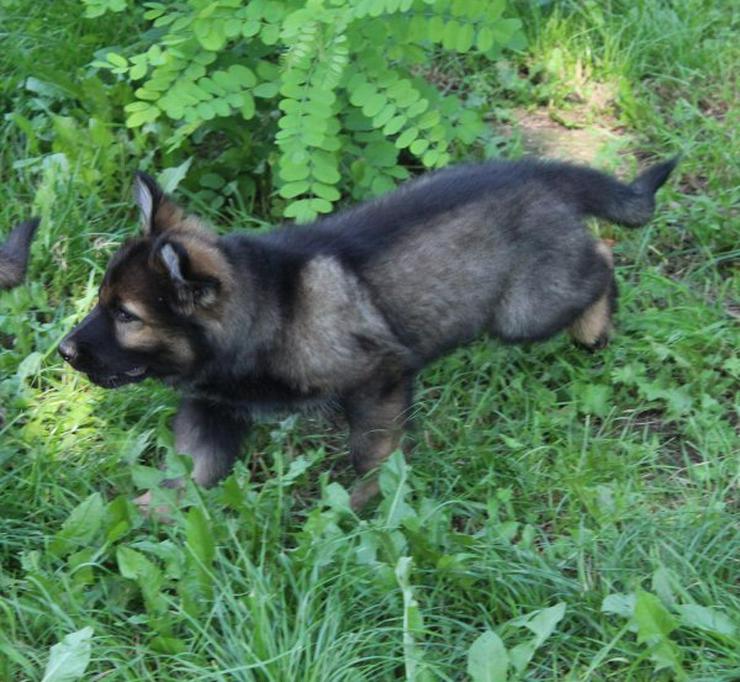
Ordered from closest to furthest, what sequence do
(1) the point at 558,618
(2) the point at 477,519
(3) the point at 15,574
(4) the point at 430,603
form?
(1) the point at 558,618 → (4) the point at 430,603 → (3) the point at 15,574 → (2) the point at 477,519

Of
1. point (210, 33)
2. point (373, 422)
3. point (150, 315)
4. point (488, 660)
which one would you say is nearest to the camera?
point (488, 660)

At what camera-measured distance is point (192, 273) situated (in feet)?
12.8

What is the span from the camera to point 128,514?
388 cm

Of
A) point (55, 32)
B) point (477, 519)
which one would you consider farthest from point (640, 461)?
point (55, 32)

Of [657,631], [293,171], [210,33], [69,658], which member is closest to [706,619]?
[657,631]

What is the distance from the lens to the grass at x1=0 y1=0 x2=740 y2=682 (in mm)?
3447

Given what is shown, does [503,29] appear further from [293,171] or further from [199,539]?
[199,539]

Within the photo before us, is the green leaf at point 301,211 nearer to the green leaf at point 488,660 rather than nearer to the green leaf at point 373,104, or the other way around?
the green leaf at point 373,104

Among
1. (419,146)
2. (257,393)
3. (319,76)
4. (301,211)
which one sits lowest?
(257,393)

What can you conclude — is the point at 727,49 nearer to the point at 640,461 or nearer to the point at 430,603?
the point at 640,461

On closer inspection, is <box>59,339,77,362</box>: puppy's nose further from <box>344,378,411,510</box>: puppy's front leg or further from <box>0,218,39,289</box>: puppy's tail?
<box>344,378,411,510</box>: puppy's front leg

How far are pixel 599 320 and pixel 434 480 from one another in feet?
3.48

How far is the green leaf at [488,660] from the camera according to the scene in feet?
10.7

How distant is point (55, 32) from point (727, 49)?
3.36 meters
